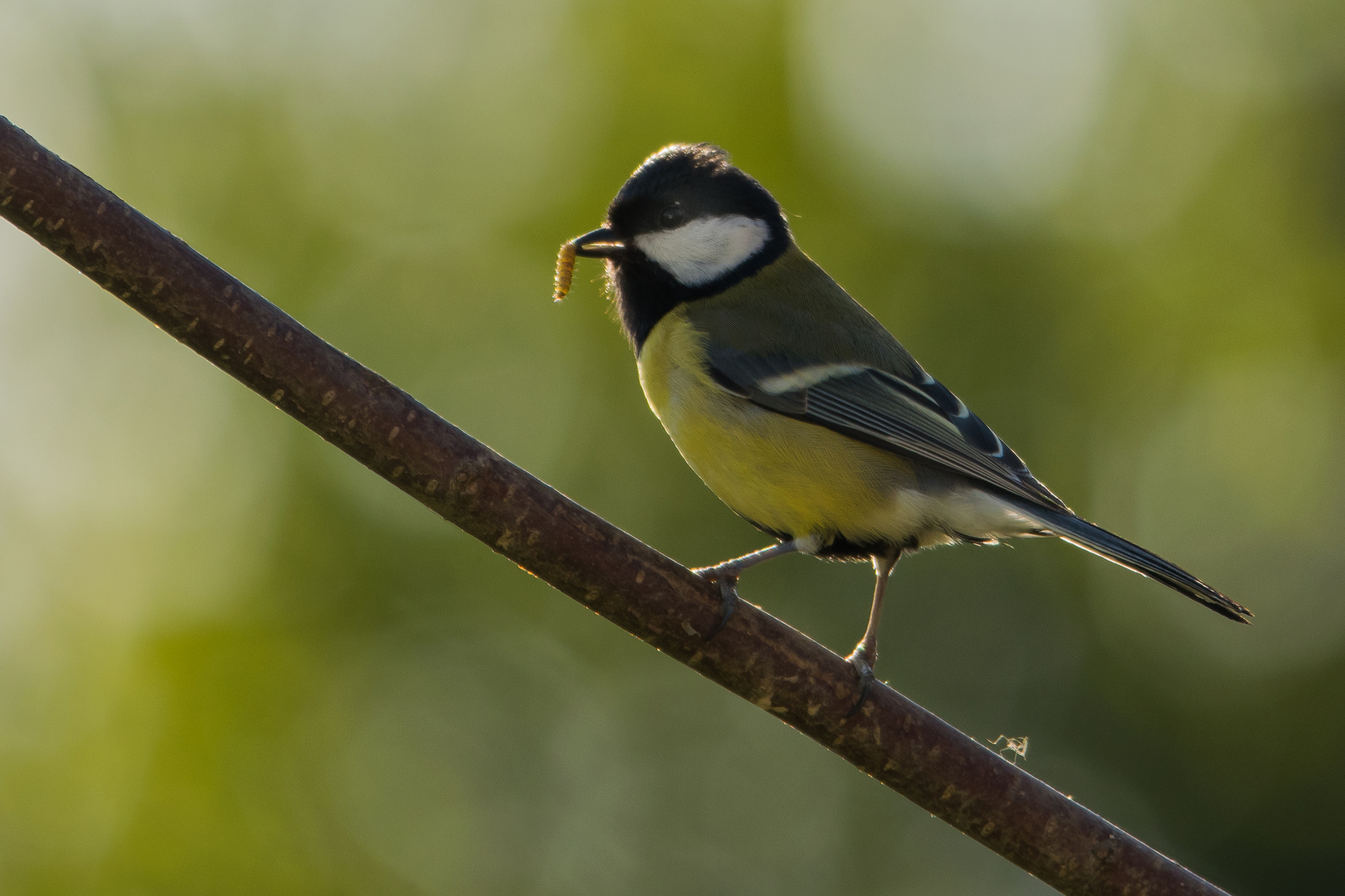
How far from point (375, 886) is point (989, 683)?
4052 mm

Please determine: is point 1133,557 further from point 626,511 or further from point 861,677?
point 626,511

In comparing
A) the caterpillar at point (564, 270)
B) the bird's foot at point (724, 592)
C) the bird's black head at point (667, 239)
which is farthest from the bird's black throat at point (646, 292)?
the bird's foot at point (724, 592)

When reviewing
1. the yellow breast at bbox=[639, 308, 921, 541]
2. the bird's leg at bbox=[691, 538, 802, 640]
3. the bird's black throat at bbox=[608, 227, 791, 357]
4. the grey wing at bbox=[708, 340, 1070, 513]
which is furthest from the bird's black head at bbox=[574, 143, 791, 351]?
the bird's leg at bbox=[691, 538, 802, 640]

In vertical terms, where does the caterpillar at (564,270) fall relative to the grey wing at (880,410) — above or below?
below

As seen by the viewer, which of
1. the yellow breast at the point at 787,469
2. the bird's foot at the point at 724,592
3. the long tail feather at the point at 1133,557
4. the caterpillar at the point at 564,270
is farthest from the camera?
the caterpillar at the point at 564,270

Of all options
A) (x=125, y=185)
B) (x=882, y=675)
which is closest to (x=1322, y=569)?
(x=882, y=675)

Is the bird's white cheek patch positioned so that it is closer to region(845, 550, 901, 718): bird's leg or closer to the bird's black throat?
the bird's black throat

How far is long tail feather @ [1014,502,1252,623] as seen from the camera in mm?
3023

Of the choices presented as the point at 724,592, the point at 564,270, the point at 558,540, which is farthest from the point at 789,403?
the point at 558,540

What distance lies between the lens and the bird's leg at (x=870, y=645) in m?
2.88

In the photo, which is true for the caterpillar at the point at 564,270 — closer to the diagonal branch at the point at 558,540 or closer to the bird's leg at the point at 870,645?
the bird's leg at the point at 870,645

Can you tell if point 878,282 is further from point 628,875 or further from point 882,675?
point 628,875

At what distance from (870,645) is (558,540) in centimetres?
116

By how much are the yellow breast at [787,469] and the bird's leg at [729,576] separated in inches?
6.6
